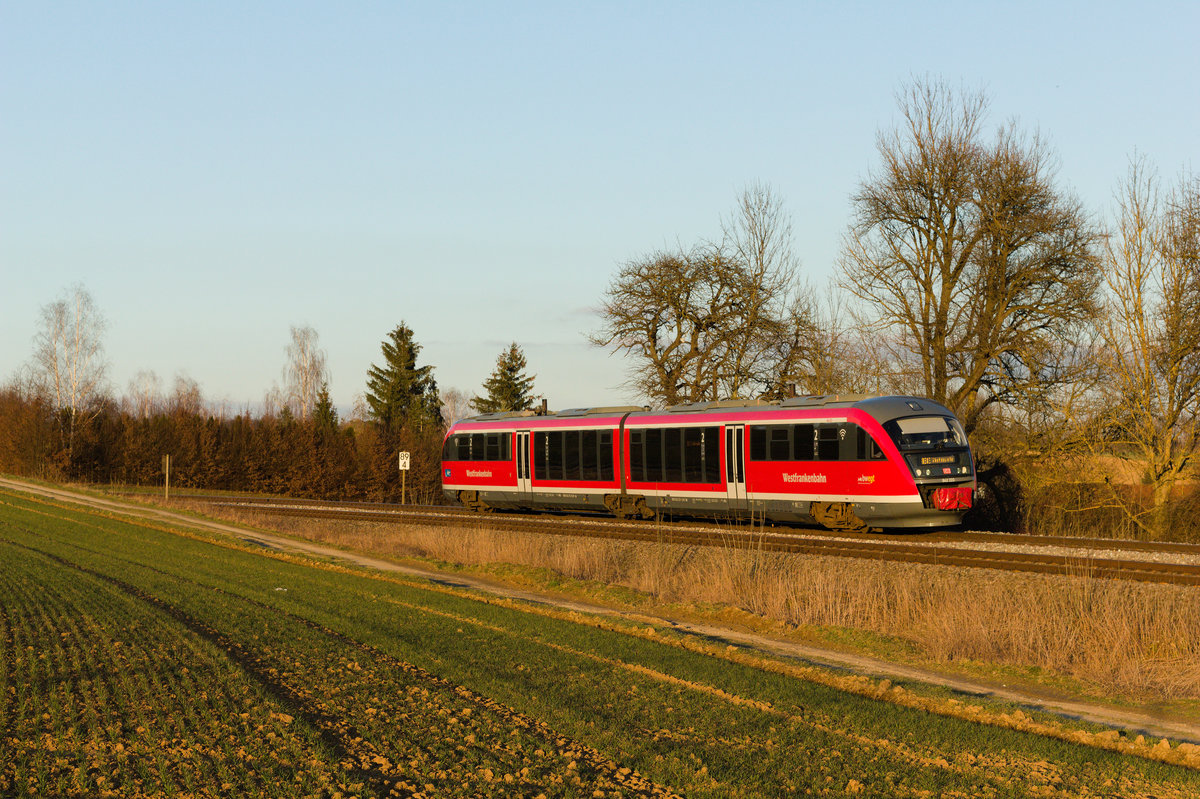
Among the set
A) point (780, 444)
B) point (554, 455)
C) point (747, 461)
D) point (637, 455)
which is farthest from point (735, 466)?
point (554, 455)

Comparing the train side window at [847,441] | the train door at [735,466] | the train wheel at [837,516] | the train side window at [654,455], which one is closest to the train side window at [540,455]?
the train side window at [654,455]

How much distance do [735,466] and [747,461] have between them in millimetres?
426

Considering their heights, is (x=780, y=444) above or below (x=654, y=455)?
above

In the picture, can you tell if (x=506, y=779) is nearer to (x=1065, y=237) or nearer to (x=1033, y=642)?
(x=1033, y=642)

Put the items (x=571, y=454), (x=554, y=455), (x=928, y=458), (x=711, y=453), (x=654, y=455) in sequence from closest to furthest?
(x=928, y=458) → (x=711, y=453) → (x=654, y=455) → (x=571, y=454) → (x=554, y=455)

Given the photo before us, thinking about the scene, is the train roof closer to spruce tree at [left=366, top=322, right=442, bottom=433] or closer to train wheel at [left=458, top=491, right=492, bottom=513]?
train wheel at [left=458, top=491, right=492, bottom=513]

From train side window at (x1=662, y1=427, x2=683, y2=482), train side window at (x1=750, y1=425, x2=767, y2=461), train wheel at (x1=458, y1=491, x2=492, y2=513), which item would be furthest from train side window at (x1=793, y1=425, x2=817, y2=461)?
train wheel at (x1=458, y1=491, x2=492, y2=513)

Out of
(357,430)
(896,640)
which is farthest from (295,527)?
(357,430)

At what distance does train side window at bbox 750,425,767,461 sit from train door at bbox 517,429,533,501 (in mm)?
8853

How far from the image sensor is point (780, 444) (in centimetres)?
2433

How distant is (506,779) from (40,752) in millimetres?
3296

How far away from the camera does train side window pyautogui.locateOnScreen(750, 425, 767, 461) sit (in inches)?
970

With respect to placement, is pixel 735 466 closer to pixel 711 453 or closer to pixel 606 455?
pixel 711 453

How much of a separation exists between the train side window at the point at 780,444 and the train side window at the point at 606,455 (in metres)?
5.86
